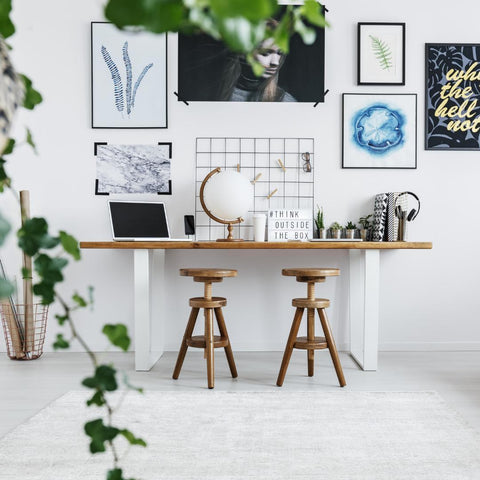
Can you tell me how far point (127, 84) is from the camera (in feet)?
11.8

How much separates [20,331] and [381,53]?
280 centimetres

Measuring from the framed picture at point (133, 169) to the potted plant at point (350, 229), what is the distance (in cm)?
113

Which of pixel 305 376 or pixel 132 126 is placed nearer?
pixel 305 376

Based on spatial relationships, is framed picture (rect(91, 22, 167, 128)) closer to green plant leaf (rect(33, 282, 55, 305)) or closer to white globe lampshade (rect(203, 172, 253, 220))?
white globe lampshade (rect(203, 172, 253, 220))

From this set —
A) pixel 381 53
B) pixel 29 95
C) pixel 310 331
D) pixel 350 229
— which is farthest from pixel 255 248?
pixel 29 95

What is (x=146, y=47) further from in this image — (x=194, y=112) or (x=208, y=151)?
A: (x=208, y=151)

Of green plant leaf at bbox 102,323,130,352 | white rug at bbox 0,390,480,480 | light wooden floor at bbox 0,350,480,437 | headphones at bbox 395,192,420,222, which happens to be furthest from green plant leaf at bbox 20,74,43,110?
headphones at bbox 395,192,420,222

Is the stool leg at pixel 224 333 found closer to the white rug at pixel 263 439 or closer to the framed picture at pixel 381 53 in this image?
the white rug at pixel 263 439

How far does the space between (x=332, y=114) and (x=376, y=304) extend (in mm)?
1318

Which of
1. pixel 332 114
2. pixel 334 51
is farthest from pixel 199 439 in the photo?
pixel 334 51

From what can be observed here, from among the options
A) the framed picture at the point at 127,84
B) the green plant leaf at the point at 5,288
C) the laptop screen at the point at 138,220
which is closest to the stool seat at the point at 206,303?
the laptop screen at the point at 138,220

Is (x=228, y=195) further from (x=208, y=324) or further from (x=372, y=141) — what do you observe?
(x=372, y=141)

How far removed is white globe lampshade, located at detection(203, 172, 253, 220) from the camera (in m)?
3.26

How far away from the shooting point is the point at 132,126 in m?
3.61
